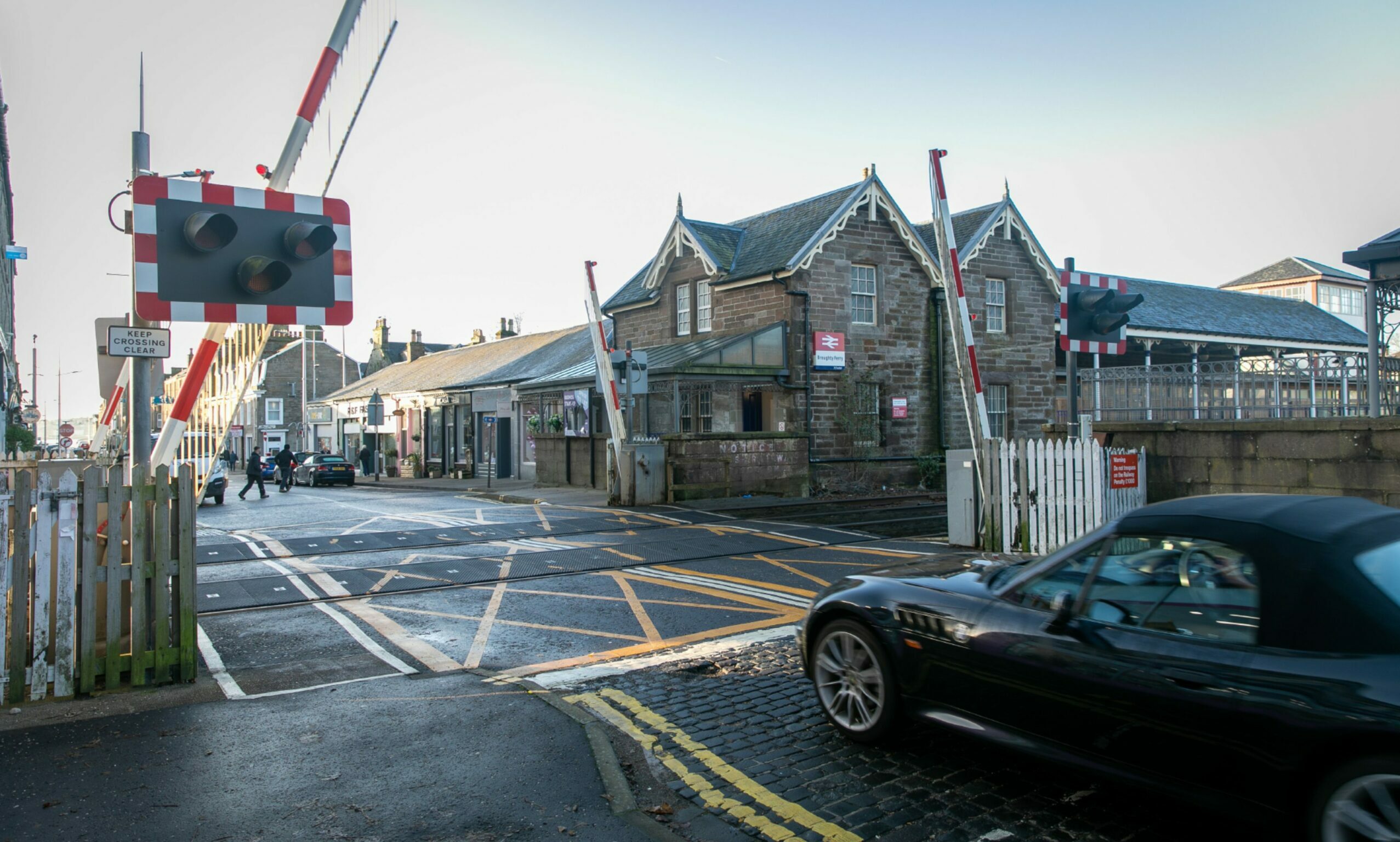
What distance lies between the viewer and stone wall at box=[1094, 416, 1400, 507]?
895 cm

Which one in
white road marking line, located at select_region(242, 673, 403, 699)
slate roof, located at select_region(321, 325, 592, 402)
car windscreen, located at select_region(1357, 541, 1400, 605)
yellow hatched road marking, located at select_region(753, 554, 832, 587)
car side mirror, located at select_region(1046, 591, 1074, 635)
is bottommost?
white road marking line, located at select_region(242, 673, 403, 699)

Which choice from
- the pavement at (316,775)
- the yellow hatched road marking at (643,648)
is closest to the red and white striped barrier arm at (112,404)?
the pavement at (316,775)

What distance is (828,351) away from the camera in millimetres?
22266

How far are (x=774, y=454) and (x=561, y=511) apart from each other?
4.92 meters

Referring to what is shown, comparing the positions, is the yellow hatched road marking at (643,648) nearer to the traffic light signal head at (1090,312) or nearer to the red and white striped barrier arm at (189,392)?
the red and white striped barrier arm at (189,392)

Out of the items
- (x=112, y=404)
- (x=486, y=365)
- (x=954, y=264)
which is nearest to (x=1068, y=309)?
(x=954, y=264)

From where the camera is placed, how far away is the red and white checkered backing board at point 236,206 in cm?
582

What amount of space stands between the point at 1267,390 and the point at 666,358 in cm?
1362

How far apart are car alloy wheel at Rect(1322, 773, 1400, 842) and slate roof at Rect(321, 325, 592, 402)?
26.9m

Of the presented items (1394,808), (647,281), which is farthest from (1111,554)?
(647,281)

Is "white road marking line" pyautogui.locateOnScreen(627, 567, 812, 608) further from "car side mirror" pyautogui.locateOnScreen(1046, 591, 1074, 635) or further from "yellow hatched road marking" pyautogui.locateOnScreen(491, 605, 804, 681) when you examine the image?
"car side mirror" pyautogui.locateOnScreen(1046, 591, 1074, 635)

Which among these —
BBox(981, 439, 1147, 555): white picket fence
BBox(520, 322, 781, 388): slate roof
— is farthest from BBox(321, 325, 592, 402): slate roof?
BBox(981, 439, 1147, 555): white picket fence

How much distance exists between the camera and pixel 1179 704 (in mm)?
3391

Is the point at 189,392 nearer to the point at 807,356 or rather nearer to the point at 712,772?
the point at 712,772
